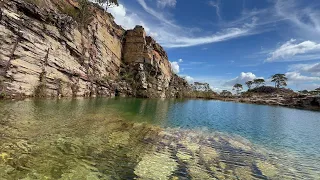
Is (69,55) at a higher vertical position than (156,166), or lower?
higher

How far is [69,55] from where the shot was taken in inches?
1663

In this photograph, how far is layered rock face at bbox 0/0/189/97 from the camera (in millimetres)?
28144

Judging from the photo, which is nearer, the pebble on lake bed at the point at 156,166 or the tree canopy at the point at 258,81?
the pebble on lake bed at the point at 156,166

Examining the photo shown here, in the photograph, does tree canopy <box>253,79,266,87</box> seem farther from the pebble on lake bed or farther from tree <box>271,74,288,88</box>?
the pebble on lake bed

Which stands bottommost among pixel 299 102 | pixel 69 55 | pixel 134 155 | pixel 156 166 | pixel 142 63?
pixel 156 166

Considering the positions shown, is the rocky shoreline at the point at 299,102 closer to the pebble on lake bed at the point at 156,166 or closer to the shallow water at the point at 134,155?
the shallow water at the point at 134,155

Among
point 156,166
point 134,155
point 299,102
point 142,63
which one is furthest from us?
point 299,102

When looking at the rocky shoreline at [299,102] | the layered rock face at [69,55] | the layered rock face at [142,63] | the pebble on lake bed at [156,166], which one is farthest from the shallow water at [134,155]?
the rocky shoreline at [299,102]

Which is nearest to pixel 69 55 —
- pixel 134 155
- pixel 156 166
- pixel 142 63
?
pixel 142 63

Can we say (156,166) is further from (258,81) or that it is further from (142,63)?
(258,81)

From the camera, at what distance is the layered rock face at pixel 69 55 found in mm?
28144

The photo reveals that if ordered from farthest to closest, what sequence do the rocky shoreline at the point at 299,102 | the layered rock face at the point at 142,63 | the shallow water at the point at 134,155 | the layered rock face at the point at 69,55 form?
1. the rocky shoreline at the point at 299,102
2. the layered rock face at the point at 142,63
3. the layered rock face at the point at 69,55
4. the shallow water at the point at 134,155

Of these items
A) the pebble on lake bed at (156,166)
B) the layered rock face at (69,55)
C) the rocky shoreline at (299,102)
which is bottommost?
the pebble on lake bed at (156,166)

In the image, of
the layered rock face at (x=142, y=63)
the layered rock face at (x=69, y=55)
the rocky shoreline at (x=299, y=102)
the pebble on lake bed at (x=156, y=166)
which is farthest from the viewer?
the rocky shoreline at (x=299, y=102)
